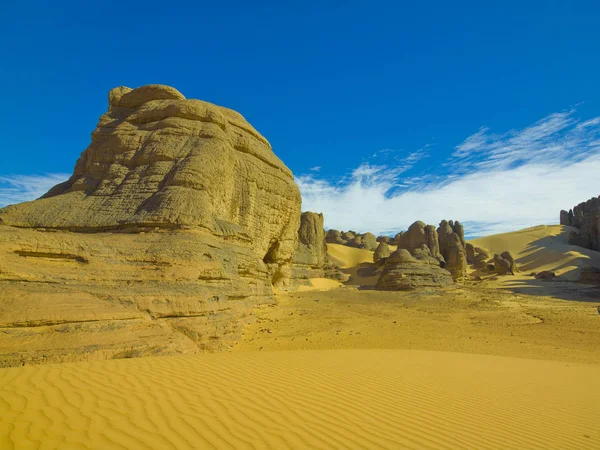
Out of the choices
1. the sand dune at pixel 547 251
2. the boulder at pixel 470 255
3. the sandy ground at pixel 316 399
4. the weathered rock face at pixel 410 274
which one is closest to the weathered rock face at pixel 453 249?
the boulder at pixel 470 255

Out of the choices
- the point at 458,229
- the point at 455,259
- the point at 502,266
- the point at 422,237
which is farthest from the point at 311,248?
the point at 458,229

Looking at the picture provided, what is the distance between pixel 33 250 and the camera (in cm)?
834

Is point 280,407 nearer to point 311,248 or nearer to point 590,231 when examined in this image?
point 311,248

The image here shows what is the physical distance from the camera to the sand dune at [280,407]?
3.47 meters

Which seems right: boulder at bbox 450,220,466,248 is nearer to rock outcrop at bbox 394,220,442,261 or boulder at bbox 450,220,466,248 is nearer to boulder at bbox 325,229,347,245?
rock outcrop at bbox 394,220,442,261

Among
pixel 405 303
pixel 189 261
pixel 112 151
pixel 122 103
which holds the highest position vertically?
pixel 122 103

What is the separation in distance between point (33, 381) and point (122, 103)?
1690 centimetres

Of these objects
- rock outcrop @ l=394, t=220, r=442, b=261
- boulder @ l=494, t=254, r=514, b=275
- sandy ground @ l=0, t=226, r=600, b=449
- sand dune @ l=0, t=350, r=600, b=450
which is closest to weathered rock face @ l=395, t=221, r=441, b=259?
rock outcrop @ l=394, t=220, r=442, b=261

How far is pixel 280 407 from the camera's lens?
442 centimetres

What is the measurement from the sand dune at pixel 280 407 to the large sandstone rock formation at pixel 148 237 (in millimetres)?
1499

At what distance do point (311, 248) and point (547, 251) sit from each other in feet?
146

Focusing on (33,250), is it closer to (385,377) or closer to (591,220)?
(385,377)

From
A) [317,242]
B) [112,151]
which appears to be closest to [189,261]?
[112,151]

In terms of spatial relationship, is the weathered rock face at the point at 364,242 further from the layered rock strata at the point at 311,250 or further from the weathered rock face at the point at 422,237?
the layered rock strata at the point at 311,250
